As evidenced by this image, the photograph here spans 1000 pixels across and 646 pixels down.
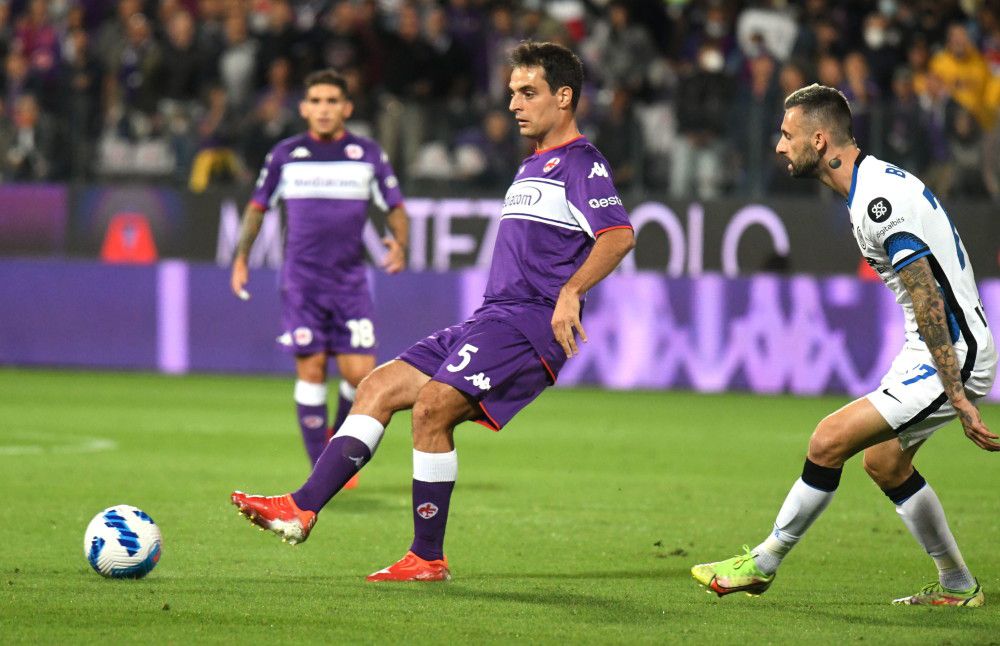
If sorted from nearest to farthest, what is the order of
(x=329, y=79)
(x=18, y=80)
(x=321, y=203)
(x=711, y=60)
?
1. (x=329, y=79)
2. (x=321, y=203)
3. (x=711, y=60)
4. (x=18, y=80)

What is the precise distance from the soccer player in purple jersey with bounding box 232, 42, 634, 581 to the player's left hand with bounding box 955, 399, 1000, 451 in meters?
1.45

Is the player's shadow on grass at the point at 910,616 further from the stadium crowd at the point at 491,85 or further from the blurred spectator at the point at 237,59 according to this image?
the blurred spectator at the point at 237,59

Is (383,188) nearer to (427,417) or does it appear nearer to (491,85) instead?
(427,417)

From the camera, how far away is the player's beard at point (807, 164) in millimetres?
6223

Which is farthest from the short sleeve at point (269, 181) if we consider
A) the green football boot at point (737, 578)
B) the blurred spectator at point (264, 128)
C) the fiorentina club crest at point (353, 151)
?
the blurred spectator at point (264, 128)

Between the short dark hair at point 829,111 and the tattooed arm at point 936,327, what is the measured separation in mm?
589

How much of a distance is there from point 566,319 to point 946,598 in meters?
1.85

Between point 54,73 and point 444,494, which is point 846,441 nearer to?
point 444,494

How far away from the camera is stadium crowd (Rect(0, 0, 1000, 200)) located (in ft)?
57.2

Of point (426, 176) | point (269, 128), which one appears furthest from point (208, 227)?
point (426, 176)

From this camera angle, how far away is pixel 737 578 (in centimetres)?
634

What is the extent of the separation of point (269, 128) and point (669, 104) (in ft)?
14.6

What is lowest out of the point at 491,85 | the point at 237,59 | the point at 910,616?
the point at 910,616

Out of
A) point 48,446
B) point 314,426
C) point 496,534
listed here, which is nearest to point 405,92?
point 48,446
